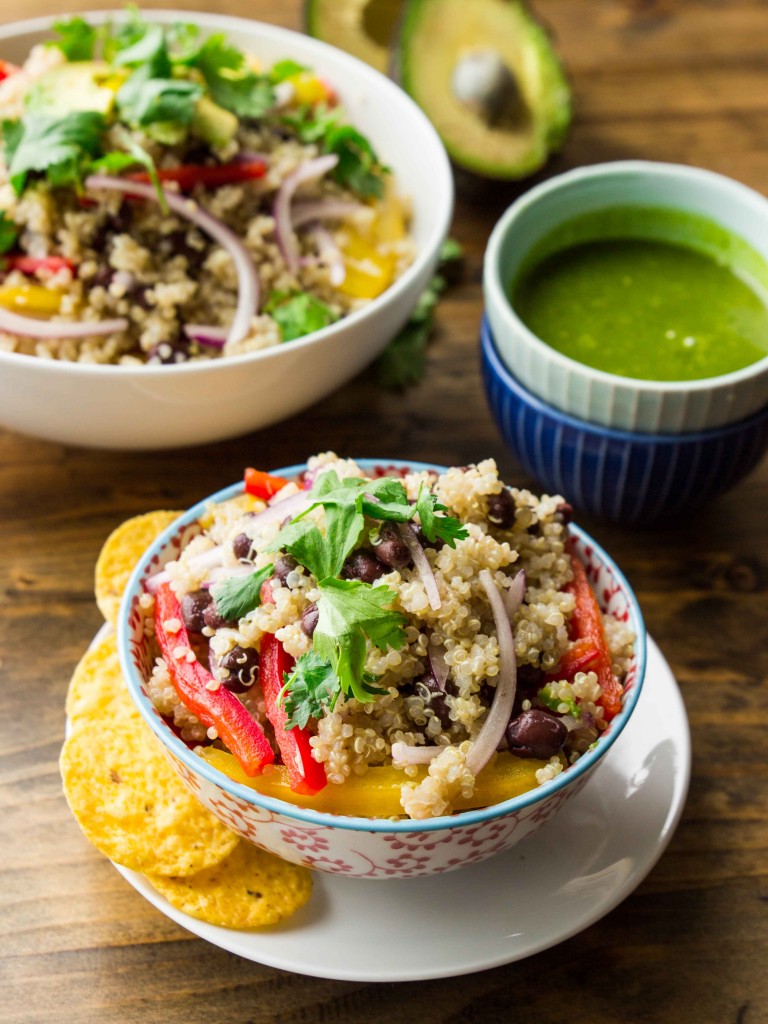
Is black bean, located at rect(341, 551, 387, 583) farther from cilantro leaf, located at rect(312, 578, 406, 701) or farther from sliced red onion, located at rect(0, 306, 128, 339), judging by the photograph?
sliced red onion, located at rect(0, 306, 128, 339)

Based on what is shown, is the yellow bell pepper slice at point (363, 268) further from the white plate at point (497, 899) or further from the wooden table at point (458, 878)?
the white plate at point (497, 899)

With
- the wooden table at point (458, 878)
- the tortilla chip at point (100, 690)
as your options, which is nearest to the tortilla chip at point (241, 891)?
the wooden table at point (458, 878)

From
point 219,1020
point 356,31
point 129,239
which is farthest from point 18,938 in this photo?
point 356,31

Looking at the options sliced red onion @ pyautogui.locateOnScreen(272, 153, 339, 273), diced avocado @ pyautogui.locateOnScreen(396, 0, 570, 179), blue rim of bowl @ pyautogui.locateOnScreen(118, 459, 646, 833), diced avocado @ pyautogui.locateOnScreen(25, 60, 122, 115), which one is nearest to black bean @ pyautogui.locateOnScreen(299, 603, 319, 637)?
blue rim of bowl @ pyautogui.locateOnScreen(118, 459, 646, 833)

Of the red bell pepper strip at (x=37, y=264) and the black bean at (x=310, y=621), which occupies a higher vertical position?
the black bean at (x=310, y=621)

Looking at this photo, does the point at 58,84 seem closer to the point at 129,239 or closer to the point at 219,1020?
the point at 129,239

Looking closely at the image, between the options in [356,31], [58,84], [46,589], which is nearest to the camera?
[46,589]
